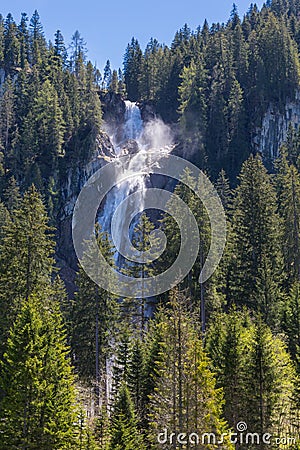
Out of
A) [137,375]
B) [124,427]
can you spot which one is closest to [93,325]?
[137,375]

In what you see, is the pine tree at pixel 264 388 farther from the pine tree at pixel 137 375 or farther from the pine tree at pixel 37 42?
the pine tree at pixel 37 42

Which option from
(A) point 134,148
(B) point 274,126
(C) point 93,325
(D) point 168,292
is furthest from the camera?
(A) point 134,148

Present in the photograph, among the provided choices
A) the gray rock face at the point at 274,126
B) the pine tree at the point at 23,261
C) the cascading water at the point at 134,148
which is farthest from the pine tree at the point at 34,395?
the gray rock face at the point at 274,126

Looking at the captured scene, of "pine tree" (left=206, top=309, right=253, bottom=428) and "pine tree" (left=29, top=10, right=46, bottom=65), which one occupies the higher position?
"pine tree" (left=29, top=10, right=46, bottom=65)

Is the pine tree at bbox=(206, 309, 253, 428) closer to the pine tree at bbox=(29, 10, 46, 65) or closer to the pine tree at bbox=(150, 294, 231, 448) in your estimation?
the pine tree at bbox=(150, 294, 231, 448)

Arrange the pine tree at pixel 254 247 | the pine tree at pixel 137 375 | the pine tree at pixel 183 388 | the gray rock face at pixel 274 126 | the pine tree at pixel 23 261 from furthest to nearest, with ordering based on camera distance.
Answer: the gray rock face at pixel 274 126, the pine tree at pixel 254 247, the pine tree at pixel 23 261, the pine tree at pixel 137 375, the pine tree at pixel 183 388

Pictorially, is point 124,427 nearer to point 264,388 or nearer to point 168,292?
point 264,388

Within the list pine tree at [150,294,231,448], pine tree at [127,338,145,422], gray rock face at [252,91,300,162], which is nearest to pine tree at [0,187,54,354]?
pine tree at [127,338,145,422]
